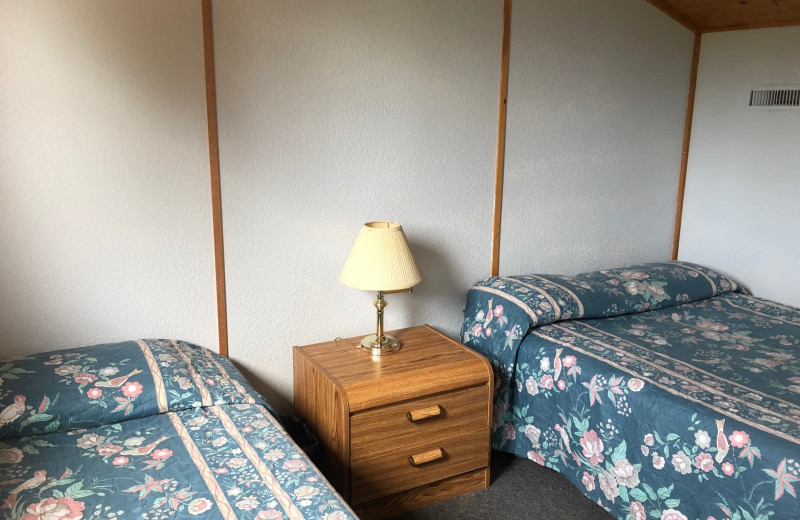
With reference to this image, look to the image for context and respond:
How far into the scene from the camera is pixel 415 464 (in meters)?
2.16

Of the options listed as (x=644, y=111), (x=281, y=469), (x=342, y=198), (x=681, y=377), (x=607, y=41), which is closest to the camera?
(x=281, y=469)

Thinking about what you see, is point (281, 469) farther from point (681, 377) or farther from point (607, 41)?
point (607, 41)

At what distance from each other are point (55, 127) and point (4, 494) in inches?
41.0

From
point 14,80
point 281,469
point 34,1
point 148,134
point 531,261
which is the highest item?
point 34,1

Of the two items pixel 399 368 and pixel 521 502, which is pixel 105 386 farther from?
pixel 521 502

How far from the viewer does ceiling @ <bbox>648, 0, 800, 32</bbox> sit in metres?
2.78

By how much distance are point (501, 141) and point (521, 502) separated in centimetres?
141

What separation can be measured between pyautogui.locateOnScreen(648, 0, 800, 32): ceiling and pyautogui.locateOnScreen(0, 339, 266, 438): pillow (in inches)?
101

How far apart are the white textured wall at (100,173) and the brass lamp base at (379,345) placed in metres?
0.60

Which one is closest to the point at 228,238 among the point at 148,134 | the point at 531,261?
the point at 148,134

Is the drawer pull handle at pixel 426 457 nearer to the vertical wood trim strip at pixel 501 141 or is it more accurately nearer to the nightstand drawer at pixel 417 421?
the nightstand drawer at pixel 417 421

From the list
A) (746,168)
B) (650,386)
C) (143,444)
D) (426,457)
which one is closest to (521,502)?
(426,457)

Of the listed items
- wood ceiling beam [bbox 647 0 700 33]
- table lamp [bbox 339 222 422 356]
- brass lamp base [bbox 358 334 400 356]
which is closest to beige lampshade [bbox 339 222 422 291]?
table lamp [bbox 339 222 422 356]

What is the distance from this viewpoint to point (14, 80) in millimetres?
1856
